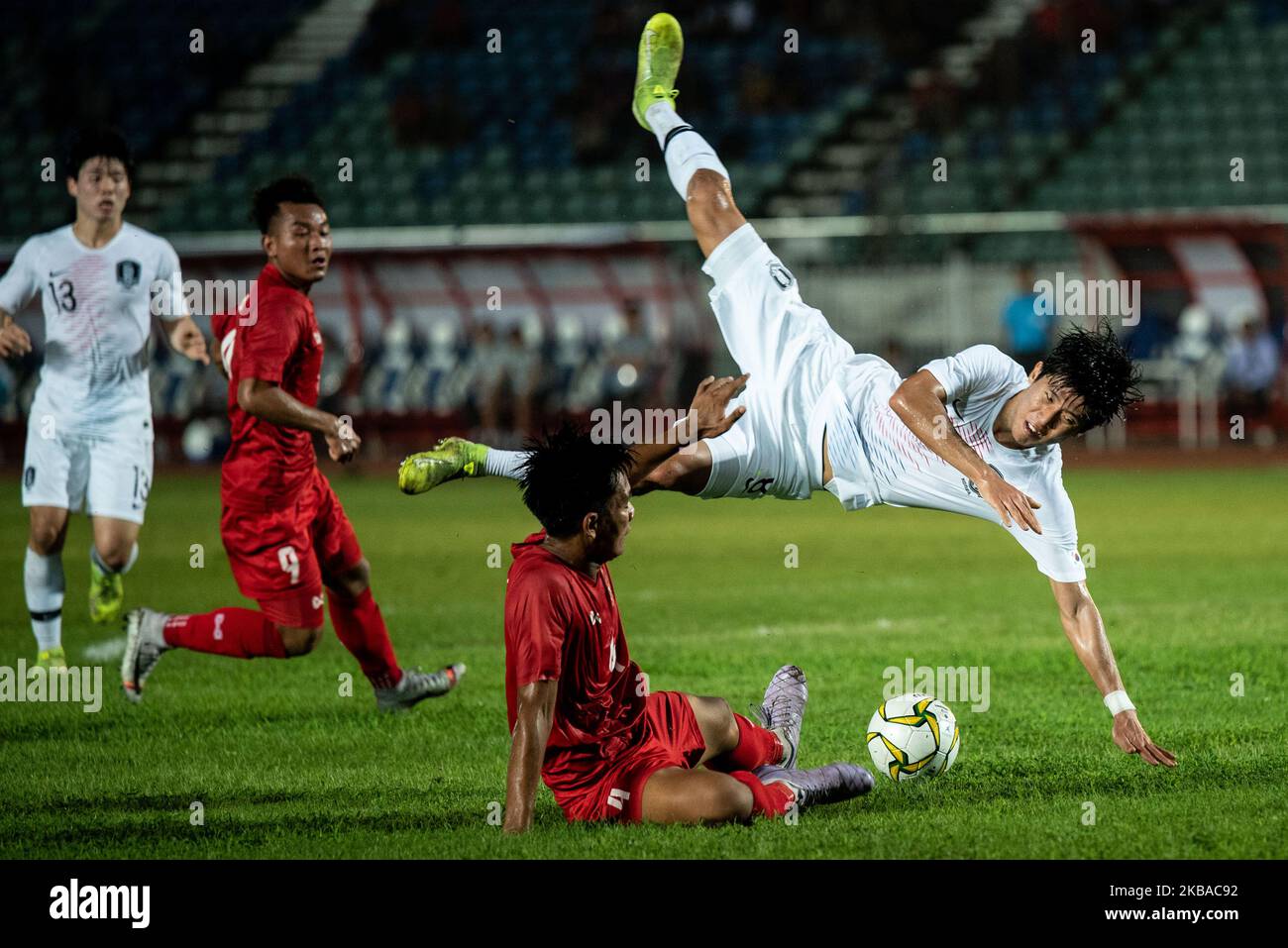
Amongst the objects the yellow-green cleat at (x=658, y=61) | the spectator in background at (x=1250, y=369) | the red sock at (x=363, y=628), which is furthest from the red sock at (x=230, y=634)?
the spectator in background at (x=1250, y=369)

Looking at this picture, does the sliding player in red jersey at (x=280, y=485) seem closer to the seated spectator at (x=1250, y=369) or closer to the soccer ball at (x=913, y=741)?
the soccer ball at (x=913, y=741)

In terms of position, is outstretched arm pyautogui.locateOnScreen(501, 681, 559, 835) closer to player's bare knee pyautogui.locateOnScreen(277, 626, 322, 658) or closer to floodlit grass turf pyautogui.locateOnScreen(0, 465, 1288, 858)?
floodlit grass turf pyautogui.locateOnScreen(0, 465, 1288, 858)

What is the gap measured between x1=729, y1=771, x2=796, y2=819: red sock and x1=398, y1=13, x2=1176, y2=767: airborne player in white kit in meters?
1.15

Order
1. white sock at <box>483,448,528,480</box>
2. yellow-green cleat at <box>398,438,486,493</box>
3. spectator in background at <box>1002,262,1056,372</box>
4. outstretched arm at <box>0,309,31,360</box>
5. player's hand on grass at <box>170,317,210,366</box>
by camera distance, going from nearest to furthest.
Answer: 1. yellow-green cleat at <box>398,438,486,493</box>
2. white sock at <box>483,448,528,480</box>
3. outstretched arm at <box>0,309,31,360</box>
4. player's hand on grass at <box>170,317,210,366</box>
5. spectator in background at <box>1002,262,1056,372</box>

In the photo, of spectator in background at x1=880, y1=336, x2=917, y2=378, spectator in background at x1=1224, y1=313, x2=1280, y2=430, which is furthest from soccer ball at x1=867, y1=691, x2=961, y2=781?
spectator in background at x1=1224, y1=313, x2=1280, y2=430

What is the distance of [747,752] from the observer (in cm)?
590

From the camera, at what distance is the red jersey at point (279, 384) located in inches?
271

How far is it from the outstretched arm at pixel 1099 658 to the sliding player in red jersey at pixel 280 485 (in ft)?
9.64

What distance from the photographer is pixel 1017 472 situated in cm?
646

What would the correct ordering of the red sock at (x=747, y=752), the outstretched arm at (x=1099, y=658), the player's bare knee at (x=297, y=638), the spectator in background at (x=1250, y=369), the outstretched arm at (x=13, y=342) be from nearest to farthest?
the red sock at (x=747, y=752), the outstretched arm at (x=1099, y=658), the player's bare knee at (x=297, y=638), the outstretched arm at (x=13, y=342), the spectator in background at (x=1250, y=369)

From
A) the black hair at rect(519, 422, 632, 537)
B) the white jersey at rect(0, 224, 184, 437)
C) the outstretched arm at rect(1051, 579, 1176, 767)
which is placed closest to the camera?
the black hair at rect(519, 422, 632, 537)

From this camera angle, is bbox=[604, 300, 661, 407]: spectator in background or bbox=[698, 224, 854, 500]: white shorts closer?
bbox=[698, 224, 854, 500]: white shorts

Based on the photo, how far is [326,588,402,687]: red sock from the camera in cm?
744

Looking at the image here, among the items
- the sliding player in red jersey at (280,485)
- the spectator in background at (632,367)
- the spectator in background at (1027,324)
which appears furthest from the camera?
the spectator in background at (632,367)
